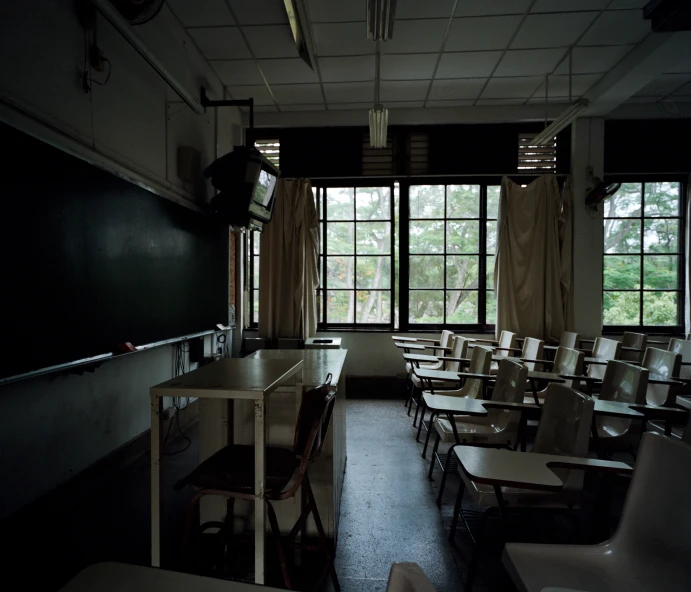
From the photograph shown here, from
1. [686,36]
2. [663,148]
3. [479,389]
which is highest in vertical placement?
[686,36]

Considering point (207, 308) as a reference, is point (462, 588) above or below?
below

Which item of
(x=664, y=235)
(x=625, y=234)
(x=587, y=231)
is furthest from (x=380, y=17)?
(x=664, y=235)

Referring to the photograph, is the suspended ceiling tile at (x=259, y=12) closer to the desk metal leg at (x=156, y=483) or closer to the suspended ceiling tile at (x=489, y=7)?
the suspended ceiling tile at (x=489, y=7)

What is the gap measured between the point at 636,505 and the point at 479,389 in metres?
1.69

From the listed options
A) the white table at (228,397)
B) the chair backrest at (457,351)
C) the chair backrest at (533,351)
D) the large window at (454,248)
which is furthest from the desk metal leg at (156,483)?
the large window at (454,248)

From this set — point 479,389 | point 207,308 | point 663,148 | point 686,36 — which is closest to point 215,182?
point 207,308

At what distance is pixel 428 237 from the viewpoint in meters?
5.14

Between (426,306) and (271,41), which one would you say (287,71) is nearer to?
(271,41)

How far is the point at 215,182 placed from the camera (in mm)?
3479

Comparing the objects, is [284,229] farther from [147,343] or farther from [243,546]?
[243,546]

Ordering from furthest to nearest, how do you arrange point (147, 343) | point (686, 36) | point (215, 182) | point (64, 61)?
1. point (215, 182)
2. point (686, 36)
3. point (147, 343)
4. point (64, 61)

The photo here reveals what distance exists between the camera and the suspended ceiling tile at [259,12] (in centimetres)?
317

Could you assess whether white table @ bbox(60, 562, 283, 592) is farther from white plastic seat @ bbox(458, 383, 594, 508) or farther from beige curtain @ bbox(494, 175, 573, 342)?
beige curtain @ bbox(494, 175, 573, 342)

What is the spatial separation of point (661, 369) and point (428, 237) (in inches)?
113
